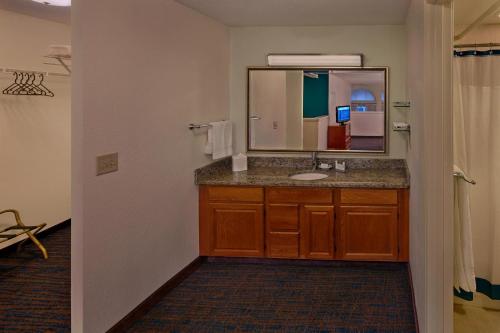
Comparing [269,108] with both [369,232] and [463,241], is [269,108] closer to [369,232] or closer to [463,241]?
[369,232]

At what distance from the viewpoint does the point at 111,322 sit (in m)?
3.00

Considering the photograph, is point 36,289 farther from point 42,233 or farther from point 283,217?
point 283,217

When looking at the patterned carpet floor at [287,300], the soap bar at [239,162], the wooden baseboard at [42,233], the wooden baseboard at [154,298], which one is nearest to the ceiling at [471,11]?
the patterned carpet floor at [287,300]

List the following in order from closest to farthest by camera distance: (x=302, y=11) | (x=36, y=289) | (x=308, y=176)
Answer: (x=36, y=289) → (x=302, y=11) → (x=308, y=176)

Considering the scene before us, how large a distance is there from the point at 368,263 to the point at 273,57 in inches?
79.6

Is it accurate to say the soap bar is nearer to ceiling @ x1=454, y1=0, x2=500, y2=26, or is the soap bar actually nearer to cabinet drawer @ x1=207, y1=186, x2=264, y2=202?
cabinet drawer @ x1=207, y1=186, x2=264, y2=202

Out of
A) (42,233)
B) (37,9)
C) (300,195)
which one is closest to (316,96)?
(300,195)

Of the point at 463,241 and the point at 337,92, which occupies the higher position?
the point at 337,92

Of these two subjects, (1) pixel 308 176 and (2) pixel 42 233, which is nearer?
(1) pixel 308 176

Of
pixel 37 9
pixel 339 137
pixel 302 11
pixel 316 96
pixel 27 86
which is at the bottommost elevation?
pixel 339 137

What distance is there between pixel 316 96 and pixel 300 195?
105cm

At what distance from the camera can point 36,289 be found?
3934mm

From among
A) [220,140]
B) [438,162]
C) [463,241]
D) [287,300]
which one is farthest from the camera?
[220,140]

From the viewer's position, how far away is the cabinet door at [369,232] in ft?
13.9
